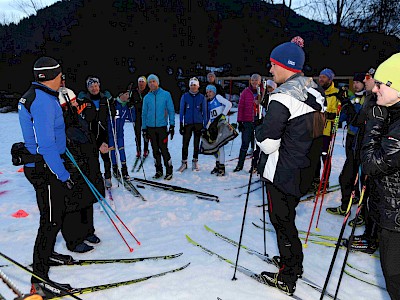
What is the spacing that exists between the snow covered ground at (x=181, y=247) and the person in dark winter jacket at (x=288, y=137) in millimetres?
726

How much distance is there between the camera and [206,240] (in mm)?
4125

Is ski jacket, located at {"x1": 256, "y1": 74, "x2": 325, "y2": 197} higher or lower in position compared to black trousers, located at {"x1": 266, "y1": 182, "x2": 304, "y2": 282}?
higher

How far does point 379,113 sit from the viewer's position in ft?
7.00

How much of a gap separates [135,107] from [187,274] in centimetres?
616

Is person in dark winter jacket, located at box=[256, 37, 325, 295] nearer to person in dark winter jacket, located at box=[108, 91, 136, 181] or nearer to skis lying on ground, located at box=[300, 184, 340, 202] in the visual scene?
skis lying on ground, located at box=[300, 184, 340, 202]

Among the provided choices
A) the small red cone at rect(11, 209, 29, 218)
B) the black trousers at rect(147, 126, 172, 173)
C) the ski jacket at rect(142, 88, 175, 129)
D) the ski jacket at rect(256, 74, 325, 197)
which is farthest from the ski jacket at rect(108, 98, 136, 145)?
the ski jacket at rect(256, 74, 325, 197)

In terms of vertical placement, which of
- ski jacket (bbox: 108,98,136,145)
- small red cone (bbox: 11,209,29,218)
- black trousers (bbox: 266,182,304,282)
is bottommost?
small red cone (bbox: 11,209,29,218)

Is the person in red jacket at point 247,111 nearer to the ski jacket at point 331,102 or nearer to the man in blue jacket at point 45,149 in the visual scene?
the ski jacket at point 331,102

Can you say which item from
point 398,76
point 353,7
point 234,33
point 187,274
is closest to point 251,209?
point 187,274

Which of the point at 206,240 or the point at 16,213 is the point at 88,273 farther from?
the point at 16,213

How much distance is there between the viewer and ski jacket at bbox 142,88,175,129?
21.6 feet

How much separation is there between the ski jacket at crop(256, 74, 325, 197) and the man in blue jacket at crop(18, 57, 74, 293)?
178 centimetres

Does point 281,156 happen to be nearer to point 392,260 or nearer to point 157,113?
point 392,260

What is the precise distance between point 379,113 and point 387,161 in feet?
1.16
